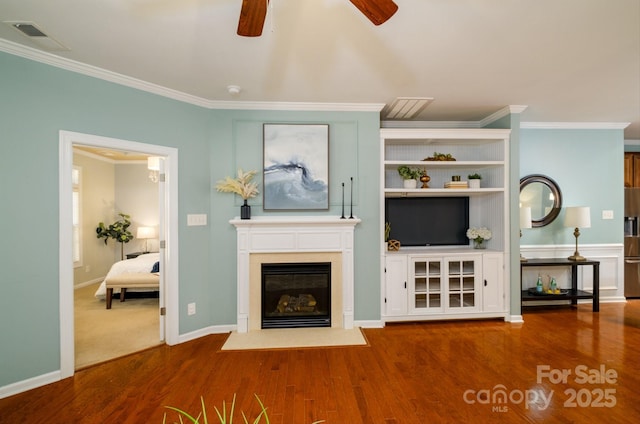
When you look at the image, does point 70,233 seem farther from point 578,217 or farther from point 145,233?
point 578,217

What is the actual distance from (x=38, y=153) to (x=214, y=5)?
1901 mm

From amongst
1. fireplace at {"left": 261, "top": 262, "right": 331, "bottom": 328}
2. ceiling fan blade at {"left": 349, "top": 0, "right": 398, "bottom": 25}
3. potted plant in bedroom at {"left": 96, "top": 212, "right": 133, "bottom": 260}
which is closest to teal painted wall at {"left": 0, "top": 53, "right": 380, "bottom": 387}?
fireplace at {"left": 261, "top": 262, "right": 331, "bottom": 328}

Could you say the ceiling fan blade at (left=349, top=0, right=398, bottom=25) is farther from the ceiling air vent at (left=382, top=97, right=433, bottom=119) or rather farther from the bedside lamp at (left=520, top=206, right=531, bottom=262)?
the bedside lamp at (left=520, top=206, right=531, bottom=262)

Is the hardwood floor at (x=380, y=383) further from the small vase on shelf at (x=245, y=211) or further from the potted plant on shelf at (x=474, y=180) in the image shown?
the potted plant on shelf at (x=474, y=180)

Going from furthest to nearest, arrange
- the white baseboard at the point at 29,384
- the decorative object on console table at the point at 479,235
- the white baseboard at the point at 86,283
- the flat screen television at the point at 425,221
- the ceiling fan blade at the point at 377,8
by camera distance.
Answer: the white baseboard at the point at 86,283 → the flat screen television at the point at 425,221 → the decorative object on console table at the point at 479,235 → the white baseboard at the point at 29,384 → the ceiling fan blade at the point at 377,8

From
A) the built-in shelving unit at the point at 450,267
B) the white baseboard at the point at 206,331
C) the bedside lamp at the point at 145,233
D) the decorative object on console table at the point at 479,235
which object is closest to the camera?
the white baseboard at the point at 206,331

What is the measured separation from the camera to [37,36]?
2115 millimetres

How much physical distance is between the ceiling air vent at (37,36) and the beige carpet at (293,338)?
2.98 metres

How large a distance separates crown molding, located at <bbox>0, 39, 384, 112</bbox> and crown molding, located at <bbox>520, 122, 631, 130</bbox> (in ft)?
8.18

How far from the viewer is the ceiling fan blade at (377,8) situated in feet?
4.39

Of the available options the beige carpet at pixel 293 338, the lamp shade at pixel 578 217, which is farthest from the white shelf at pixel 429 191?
the beige carpet at pixel 293 338

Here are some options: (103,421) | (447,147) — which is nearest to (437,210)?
(447,147)

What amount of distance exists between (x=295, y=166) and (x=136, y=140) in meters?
1.64

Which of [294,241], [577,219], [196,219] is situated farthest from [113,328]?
[577,219]
